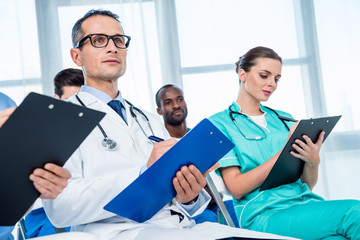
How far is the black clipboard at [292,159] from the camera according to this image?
152 centimetres

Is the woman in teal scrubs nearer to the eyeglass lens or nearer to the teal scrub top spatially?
the teal scrub top

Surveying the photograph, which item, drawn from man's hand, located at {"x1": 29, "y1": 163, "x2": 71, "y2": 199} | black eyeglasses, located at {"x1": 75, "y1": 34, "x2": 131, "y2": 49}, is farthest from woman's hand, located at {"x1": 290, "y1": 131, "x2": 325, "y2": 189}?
man's hand, located at {"x1": 29, "y1": 163, "x2": 71, "y2": 199}

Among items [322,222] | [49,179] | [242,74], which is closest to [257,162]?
[322,222]

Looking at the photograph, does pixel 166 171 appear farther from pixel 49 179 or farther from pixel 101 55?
Answer: pixel 101 55

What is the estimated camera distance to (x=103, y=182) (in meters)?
1.13

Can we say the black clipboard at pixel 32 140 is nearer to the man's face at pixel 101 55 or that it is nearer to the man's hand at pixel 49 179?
the man's hand at pixel 49 179

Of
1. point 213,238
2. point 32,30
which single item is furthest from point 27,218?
point 32,30

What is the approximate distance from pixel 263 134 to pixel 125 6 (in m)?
2.15

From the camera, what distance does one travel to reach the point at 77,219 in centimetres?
113

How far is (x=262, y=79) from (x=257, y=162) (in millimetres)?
436

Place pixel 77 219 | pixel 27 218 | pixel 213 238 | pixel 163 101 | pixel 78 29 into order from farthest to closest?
pixel 163 101
pixel 27 218
pixel 78 29
pixel 77 219
pixel 213 238

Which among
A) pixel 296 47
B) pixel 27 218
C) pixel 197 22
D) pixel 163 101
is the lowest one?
pixel 27 218

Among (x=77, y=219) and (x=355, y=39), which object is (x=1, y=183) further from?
(x=355, y=39)

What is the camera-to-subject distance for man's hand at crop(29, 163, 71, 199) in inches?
33.8
